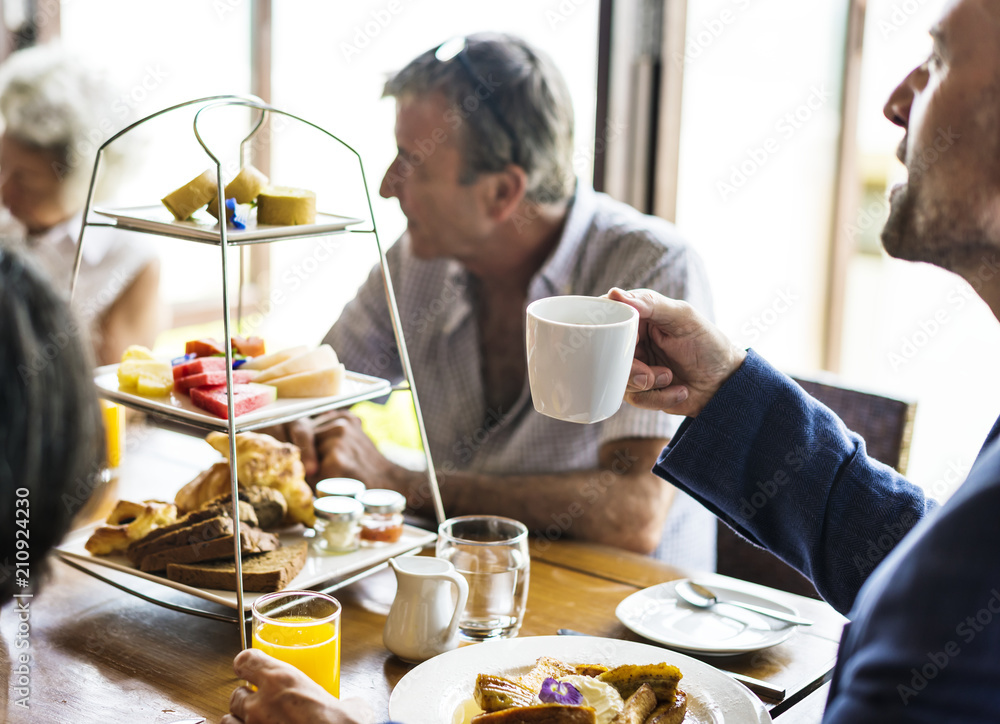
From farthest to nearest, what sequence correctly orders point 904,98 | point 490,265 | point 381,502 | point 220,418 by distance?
1. point 490,265
2. point 381,502
3. point 904,98
4. point 220,418

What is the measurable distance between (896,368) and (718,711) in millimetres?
3344

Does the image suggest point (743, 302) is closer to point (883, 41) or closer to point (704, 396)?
point (883, 41)

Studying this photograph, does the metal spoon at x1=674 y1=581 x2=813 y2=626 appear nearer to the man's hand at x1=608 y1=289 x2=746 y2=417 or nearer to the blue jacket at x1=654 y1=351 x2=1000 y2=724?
the blue jacket at x1=654 y1=351 x2=1000 y2=724

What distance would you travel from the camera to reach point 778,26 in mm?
3383

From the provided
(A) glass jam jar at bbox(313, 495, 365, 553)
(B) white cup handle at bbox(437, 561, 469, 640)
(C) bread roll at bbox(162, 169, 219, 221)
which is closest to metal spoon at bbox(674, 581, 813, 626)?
(B) white cup handle at bbox(437, 561, 469, 640)

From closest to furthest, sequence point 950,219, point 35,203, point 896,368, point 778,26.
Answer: point 950,219 < point 35,203 < point 778,26 < point 896,368

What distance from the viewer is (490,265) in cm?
206

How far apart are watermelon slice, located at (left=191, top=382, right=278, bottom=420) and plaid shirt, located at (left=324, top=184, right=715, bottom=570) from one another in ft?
2.53

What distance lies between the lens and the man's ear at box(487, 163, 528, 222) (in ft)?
6.55

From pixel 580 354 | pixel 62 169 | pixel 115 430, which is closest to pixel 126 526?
pixel 115 430

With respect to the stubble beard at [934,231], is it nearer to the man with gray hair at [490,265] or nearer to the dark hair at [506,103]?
the man with gray hair at [490,265]

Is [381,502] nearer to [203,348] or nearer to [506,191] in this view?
[203,348]

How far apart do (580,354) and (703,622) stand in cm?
43

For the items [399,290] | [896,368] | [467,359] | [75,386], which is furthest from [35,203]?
[896,368]
